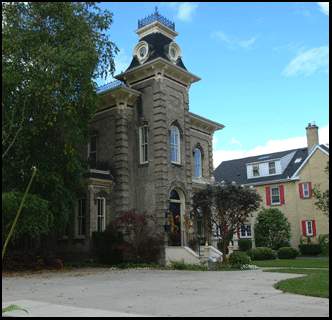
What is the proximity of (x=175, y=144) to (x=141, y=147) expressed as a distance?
2.04 metres

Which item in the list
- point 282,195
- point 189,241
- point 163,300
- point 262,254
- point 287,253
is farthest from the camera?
point 282,195

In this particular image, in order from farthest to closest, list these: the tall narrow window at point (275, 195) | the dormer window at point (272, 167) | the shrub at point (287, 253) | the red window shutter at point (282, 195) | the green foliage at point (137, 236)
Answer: the dormer window at point (272, 167)
the tall narrow window at point (275, 195)
the red window shutter at point (282, 195)
the shrub at point (287, 253)
the green foliage at point (137, 236)

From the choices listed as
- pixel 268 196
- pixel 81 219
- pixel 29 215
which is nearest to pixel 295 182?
pixel 268 196

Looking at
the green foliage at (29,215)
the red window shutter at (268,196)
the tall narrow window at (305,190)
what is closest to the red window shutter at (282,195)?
the red window shutter at (268,196)

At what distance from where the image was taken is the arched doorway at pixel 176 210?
21.6m

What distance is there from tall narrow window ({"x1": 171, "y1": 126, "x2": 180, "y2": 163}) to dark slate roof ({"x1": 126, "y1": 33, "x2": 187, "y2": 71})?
4352 mm

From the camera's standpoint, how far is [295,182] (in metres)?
35.9

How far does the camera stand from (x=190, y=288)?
10898mm

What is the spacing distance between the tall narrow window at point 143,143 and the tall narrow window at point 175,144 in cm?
156

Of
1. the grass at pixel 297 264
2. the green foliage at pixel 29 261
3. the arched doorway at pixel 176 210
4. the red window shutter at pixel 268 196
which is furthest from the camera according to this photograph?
the red window shutter at pixel 268 196

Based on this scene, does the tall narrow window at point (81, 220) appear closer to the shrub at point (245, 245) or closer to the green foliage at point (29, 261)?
the green foliage at point (29, 261)

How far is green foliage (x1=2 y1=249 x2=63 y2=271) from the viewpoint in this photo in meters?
17.5

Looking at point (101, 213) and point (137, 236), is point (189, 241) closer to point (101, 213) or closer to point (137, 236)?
point (137, 236)

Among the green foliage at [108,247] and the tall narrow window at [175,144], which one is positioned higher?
the tall narrow window at [175,144]
